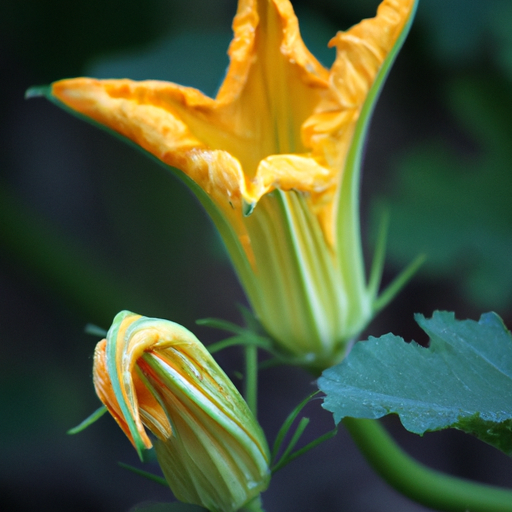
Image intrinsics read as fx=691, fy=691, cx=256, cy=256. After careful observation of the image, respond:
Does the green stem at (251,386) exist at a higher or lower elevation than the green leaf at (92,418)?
lower

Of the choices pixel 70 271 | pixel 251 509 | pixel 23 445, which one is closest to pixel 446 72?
pixel 70 271

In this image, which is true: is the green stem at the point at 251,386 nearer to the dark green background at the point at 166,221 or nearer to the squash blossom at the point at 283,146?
the squash blossom at the point at 283,146

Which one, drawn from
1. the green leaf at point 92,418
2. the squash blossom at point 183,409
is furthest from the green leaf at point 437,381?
the green leaf at point 92,418

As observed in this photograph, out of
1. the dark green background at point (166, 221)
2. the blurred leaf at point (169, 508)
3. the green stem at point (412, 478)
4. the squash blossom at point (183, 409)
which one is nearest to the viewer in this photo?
the squash blossom at point (183, 409)

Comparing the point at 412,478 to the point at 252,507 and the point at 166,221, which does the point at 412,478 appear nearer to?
the point at 252,507

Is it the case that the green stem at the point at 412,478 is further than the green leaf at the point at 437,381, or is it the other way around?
the green stem at the point at 412,478

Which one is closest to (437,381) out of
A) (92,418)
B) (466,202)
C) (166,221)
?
(92,418)

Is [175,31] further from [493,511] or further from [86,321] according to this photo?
[493,511]
